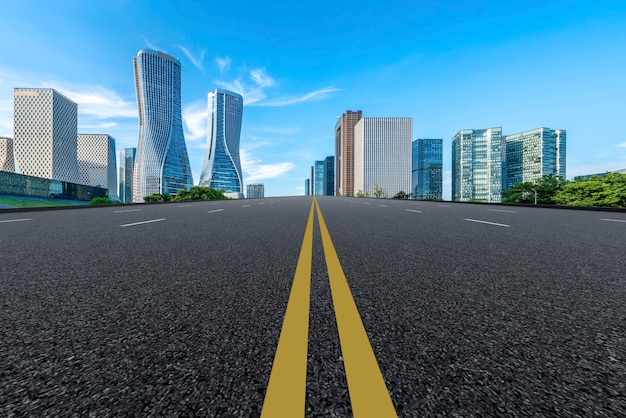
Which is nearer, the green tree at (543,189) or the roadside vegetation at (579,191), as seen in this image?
the roadside vegetation at (579,191)

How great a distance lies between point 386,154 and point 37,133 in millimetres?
207119

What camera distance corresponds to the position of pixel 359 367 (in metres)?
1.59

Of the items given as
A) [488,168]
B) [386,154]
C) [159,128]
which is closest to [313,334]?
[159,128]

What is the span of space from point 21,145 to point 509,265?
9472 inches

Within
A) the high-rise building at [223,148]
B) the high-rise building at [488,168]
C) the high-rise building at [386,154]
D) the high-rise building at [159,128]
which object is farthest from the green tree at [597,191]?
the high-rise building at [159,128]

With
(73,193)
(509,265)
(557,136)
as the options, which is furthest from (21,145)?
(557,136)

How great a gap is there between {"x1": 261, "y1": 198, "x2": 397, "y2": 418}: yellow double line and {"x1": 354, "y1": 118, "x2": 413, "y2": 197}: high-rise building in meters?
190

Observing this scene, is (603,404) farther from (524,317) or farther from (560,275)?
(560,275)

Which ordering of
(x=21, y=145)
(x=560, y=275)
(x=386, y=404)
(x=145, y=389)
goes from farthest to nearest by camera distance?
(x=21, y=145) < (x=560, y=275) < (x=145, y=389) < (x=386, y=404)

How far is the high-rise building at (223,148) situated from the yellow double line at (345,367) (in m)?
173

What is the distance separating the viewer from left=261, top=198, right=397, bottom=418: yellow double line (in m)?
1.31

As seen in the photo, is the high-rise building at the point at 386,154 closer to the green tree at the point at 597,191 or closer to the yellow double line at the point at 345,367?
the green tree at the point at 597,191

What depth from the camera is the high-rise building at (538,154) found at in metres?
170

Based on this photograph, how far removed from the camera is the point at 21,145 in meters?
169
